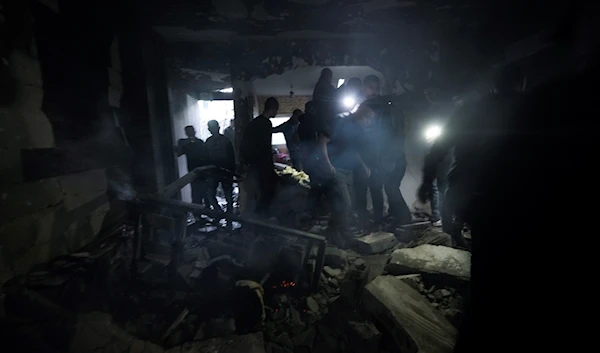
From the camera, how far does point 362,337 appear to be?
2.15 metres

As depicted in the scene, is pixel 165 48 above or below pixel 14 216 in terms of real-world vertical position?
above

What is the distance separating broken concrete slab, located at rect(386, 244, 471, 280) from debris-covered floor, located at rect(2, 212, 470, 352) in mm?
13

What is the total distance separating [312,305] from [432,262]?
5.29ft

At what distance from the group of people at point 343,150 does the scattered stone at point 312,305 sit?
130cm

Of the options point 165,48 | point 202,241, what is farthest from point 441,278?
A: point 165,48

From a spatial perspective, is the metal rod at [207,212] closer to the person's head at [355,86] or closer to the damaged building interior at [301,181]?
the damaged building interior at [301,181]

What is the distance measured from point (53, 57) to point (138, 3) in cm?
144

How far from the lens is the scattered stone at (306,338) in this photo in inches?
90.2

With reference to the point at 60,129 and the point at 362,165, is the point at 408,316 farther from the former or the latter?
the point at 60,129

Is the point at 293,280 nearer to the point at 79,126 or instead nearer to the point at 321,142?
the point at 321,142

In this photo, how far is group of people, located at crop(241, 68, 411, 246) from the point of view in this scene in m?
3.77

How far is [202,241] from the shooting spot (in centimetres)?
362

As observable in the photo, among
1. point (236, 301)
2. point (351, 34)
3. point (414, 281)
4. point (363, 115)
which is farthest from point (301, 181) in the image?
point (351, 34)

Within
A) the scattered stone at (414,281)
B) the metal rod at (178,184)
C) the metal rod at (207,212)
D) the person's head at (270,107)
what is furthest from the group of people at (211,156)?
the scattered stone at (414,281)
